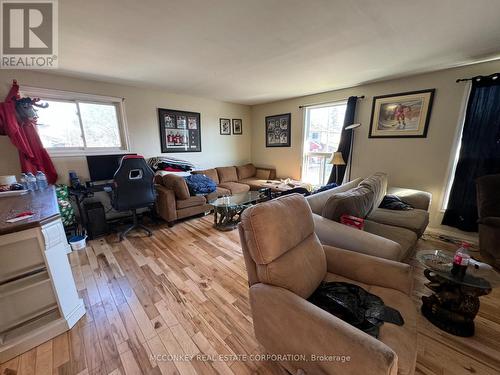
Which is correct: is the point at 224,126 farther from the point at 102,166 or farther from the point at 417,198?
the point at 417,198

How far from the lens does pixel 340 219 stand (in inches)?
68.2

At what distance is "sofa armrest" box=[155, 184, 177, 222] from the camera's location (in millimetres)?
3174

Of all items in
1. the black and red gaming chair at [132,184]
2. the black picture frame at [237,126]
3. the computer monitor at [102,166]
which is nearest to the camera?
the black and red gaming chair at [132,184]

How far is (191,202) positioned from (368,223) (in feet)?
8.80

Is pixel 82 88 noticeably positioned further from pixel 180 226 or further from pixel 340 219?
pixel 340 219

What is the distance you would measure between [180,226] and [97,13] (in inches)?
107

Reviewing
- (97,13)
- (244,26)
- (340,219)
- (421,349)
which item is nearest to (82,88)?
(97,13)

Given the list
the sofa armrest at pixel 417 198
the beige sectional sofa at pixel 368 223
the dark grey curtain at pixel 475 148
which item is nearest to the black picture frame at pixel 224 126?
the beige sectional sofa at pixel 368 223

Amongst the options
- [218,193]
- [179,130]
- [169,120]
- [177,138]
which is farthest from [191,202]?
[169,120]

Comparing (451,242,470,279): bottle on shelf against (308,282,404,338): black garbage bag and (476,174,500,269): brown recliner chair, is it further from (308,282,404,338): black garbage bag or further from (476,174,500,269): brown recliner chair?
(476,174,500,269): brown recliner chair

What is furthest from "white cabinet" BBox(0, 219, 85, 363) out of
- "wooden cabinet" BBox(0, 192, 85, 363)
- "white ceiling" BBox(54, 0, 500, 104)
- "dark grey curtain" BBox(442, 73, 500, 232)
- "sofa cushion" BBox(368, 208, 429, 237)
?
"dark grey curtain" BBox(442, 73, 500, 232)

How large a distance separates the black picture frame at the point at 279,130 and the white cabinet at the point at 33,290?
4235 mm

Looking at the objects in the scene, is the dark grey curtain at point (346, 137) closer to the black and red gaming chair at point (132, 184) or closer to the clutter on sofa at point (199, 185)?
the clutter on sofa at point (199, 185)

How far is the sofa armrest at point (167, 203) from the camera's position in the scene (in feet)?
10.4
